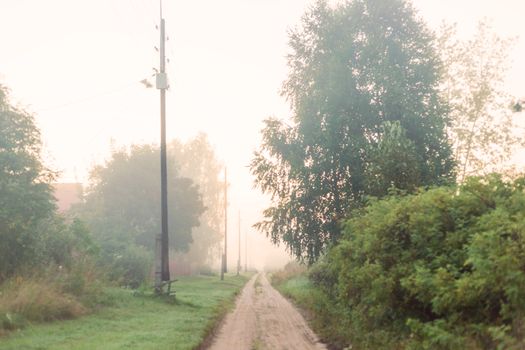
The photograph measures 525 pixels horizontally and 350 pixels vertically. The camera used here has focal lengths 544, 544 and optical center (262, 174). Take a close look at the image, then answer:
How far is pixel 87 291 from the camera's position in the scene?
18.9 metres

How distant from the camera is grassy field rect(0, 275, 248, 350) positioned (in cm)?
1168

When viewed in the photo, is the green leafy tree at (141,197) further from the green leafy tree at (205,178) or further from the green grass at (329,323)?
the green grass at (329,323)

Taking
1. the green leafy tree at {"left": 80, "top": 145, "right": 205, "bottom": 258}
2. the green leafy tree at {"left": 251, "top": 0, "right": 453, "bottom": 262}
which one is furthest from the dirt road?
the green leafy tree at {"left": 80, "top": 145, "right": 205, "bottom": 258}

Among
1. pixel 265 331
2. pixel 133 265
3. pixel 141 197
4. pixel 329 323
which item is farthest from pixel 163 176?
pixel 141 197

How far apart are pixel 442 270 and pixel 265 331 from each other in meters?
9.73

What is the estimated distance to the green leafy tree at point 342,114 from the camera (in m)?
22.9

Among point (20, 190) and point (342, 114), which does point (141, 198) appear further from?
point (20, 190)

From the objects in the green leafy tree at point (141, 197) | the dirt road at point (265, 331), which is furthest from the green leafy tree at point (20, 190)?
the green leafy tree at point (141, 197)

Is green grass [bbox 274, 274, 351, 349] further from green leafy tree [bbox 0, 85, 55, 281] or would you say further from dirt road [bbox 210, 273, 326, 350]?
green leafy tree [bbox 0, 85, 55, 281]

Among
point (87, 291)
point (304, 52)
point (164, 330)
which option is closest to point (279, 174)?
point (304, 52)

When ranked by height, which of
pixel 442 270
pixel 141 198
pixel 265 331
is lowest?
pixel 265 331

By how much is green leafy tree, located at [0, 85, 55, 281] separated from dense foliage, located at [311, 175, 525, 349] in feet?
37.0

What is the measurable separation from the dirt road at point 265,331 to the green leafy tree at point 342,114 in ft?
10.8

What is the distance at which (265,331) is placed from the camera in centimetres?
1652
